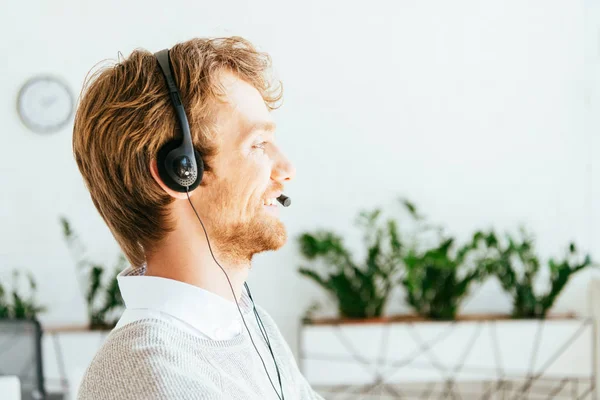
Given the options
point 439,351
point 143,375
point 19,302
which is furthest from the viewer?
point 19,302

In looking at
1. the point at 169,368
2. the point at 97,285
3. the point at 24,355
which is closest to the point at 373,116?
the point at 97,285

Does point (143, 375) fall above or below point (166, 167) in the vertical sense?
below

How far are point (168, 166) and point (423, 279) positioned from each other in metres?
2.39

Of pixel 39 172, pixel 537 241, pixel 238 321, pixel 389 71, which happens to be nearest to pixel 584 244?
pixel 537 241

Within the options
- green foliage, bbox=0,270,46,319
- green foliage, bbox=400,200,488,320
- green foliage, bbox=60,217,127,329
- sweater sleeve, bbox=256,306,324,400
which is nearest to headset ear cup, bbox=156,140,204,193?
sweater sleeve, bbox=256,306,324,400

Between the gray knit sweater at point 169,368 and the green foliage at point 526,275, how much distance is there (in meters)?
2.47

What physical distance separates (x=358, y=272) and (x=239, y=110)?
2.24 m

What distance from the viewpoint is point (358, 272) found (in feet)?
10.8

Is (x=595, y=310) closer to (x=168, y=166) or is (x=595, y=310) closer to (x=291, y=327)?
(x=291, y=327)

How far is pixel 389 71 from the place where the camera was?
12.3 feet

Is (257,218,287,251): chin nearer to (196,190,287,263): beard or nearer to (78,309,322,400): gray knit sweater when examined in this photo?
(196,190,287,263): beard

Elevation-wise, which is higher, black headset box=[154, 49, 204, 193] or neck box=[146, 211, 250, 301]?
black headset box=[154, 49, 204, 193]

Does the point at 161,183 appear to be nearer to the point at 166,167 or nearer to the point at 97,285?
the point at 166,167

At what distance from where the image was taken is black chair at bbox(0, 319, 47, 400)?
2.23 metres
